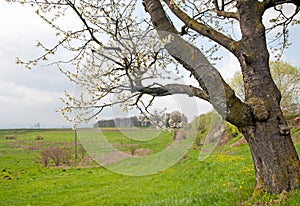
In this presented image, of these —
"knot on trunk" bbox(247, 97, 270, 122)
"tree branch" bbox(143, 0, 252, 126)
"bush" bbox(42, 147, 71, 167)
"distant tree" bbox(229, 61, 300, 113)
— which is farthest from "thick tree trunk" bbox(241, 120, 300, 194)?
"distant tree" bbox(229, 61, 300, 113)

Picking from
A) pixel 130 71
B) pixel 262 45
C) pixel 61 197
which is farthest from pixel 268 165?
pixel 61 197

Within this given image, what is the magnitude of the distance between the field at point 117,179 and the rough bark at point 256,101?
382mm

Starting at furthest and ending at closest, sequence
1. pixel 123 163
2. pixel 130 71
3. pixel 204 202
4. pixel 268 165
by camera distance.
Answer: pixel 123 163, pixel 204 202, pixel 130 71, pixel 268 165

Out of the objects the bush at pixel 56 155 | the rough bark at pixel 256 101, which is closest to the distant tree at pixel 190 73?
the rough bark at pixel 256 101

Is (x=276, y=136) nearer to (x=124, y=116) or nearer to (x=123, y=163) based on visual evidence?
(x=124, y=116)

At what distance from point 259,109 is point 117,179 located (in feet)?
48.1

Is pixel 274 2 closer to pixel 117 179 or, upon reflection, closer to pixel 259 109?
pixel 259 109

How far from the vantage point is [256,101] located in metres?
4.93

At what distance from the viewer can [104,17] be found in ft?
17.6

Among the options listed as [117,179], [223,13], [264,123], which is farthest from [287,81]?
[264,123]

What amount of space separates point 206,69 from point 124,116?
1857 mm

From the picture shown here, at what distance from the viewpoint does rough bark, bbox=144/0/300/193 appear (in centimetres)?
471

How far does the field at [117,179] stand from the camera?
240 inches

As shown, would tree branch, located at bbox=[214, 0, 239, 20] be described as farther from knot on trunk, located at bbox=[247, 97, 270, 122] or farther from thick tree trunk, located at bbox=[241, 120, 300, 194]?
thick tree trunk, located at bbox=[241, 120, 300, 194]
